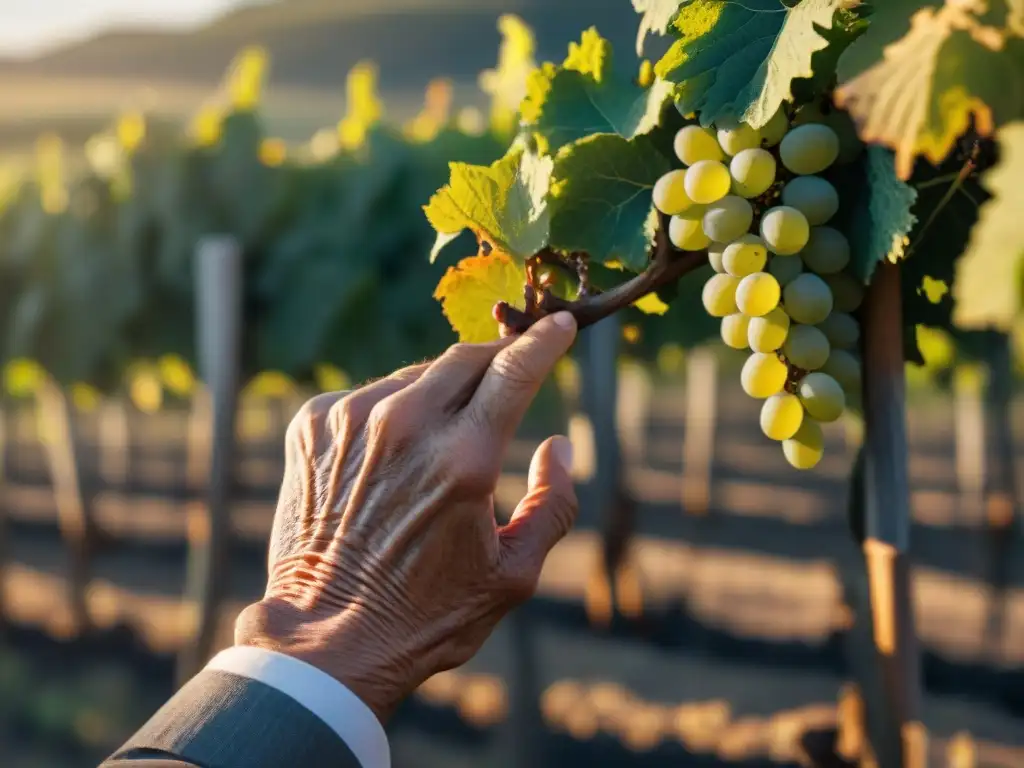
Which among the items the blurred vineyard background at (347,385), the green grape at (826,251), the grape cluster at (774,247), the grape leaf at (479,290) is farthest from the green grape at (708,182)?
the blurred vineyard background at (347,385)

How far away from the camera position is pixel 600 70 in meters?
1.37

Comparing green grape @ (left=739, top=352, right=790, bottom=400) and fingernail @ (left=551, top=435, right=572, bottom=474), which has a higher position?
green grape @ (left=739, top=352, right=790, bottom=400)

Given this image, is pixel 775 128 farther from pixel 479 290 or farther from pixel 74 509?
pixel 74 509

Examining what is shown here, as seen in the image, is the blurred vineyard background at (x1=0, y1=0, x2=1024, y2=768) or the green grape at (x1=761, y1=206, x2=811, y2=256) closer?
the green grape at (x1=761, y1=206, x2=811, y2=256)

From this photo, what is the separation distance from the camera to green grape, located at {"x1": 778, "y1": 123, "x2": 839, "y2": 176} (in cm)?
119

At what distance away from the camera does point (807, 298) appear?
1.20 m

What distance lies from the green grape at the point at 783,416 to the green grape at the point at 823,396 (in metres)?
0.01

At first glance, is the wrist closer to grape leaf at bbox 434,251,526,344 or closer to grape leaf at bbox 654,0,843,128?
grape leaf at bbox 434,251,526,344

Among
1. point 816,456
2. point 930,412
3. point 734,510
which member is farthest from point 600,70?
point 930,412

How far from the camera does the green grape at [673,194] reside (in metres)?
1.24

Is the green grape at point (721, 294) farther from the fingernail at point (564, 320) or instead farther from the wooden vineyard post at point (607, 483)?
the wooden vineyard post at point (607, 483)

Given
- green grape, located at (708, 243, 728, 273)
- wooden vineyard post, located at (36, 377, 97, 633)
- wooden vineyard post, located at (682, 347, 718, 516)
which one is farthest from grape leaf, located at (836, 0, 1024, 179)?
wooden vineyard post, located at (682, 347, 718, 516)

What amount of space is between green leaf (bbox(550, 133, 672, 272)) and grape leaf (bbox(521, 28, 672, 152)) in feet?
0.12

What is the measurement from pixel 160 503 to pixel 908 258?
13102mm
